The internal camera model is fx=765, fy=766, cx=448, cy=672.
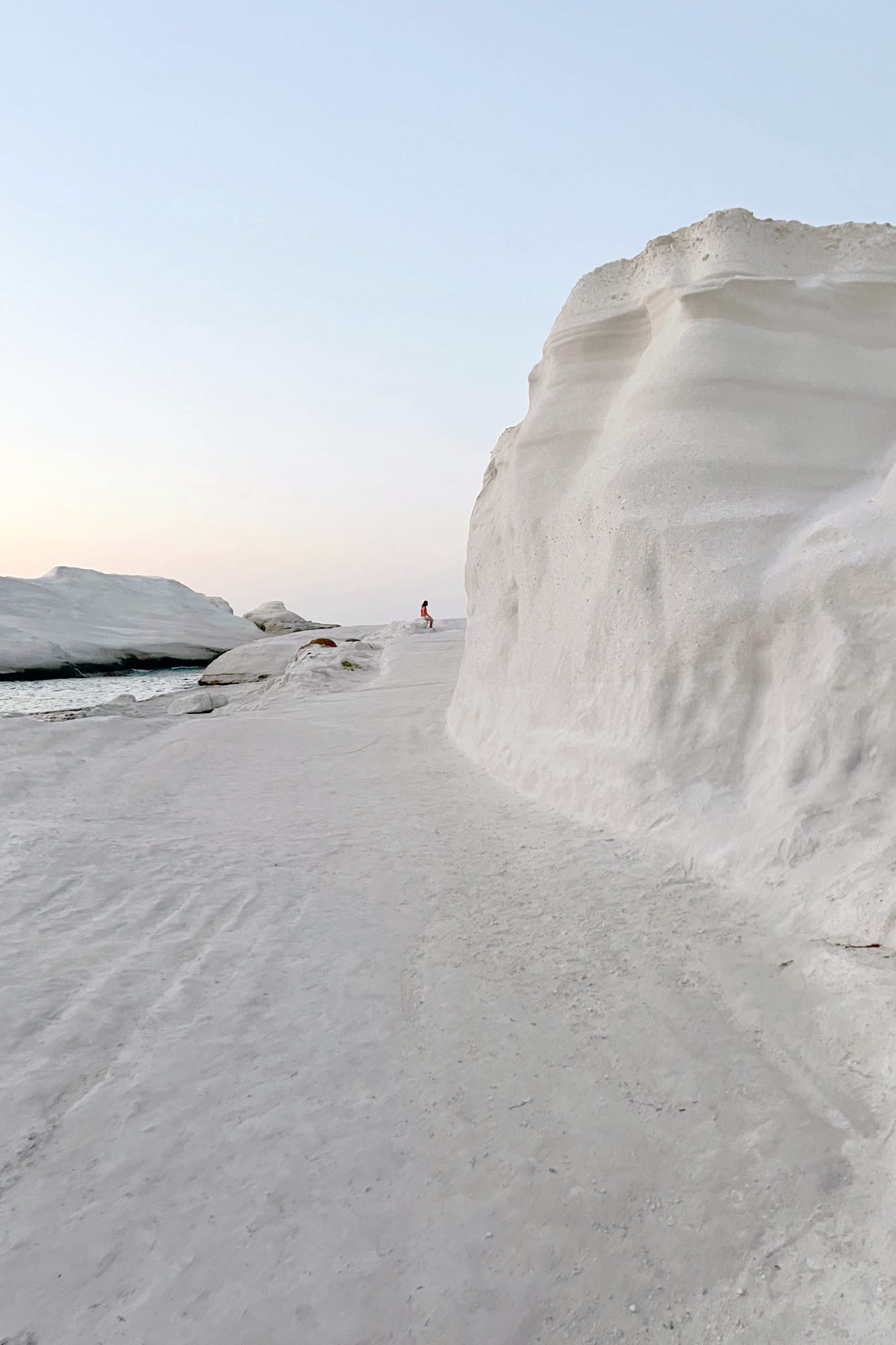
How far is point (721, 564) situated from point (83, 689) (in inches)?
791

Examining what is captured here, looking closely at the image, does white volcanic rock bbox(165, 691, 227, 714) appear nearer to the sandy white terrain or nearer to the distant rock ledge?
the sandy white terrain

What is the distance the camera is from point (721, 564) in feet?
12.0

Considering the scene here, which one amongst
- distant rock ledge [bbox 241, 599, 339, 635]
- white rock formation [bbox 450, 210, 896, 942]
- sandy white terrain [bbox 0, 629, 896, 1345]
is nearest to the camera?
sandy white terrain [bbox 0, 629, 896, 1345]

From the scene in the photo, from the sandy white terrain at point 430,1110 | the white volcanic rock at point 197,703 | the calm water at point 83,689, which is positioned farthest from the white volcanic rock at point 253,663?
the sandy white terrain at point 430,1110

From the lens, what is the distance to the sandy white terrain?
143cm

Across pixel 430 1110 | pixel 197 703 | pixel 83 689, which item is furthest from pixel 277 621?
pixel 430 1110

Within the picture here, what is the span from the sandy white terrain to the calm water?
11.0m

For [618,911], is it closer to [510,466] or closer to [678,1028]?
[678,1028]

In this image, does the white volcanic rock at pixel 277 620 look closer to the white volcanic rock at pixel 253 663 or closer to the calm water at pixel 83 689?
the calm water at pixel 83 689

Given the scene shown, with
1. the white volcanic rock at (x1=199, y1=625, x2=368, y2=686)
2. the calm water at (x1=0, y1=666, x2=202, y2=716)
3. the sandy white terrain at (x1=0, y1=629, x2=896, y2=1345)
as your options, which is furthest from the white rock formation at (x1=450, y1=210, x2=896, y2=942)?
the white volcanic rock at (x1=199, y1=625, x2=368, y2=686)

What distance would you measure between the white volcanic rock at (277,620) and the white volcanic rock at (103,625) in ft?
14.8

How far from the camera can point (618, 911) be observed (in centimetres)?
282

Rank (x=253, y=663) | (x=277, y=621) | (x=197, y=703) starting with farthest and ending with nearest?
(x=277, y=621)
(x=253, y=663)
(x=197, y=703)

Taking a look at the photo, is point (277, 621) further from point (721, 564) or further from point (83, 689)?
point (721, 564)
